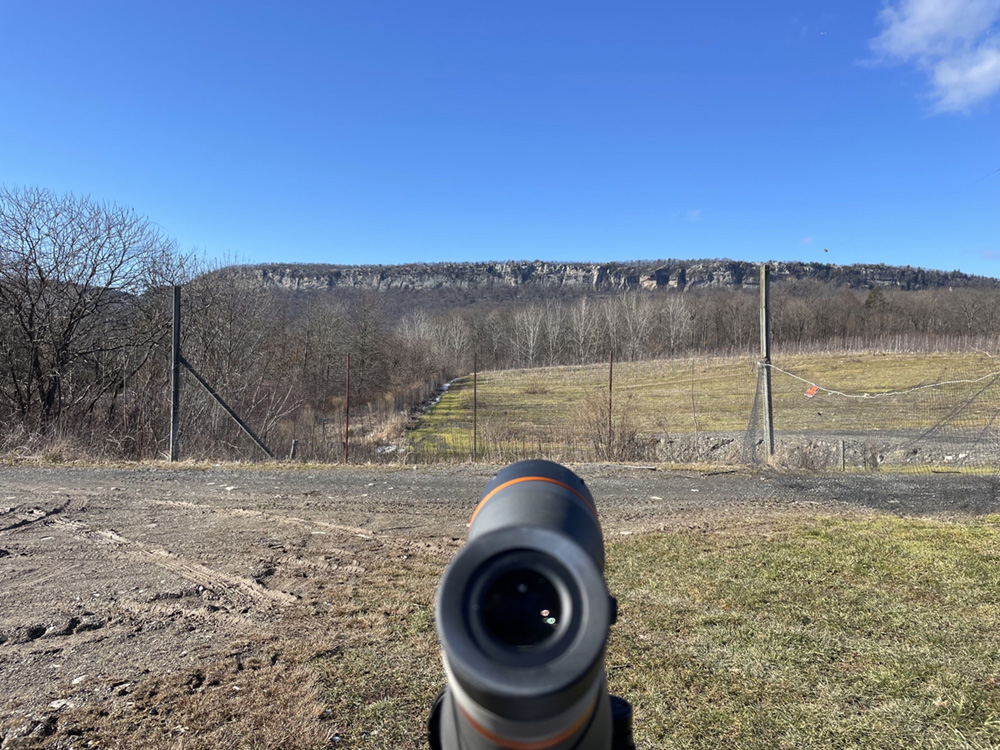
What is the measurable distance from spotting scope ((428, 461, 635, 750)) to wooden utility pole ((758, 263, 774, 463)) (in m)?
11.7

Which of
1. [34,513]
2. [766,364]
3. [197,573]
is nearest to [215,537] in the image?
[197,573]

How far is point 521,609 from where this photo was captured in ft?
3.36

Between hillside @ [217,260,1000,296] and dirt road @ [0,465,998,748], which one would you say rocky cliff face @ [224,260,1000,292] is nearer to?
hillside @ [217,260,1000,296]

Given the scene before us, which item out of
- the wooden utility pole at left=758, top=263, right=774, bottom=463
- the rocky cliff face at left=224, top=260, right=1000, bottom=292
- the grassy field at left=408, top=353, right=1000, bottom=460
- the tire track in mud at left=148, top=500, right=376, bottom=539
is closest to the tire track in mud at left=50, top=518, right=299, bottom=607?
the tire track in mud at left=148, top=500, right=376, bottom=539

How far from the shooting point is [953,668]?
320cm

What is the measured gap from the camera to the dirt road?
372cm

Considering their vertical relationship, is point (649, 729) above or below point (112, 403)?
below

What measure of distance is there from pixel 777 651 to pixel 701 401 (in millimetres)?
31516

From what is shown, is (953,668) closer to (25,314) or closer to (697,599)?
(697,599)

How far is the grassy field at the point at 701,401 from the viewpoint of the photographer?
14.6 m

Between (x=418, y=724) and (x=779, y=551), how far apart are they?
383cm

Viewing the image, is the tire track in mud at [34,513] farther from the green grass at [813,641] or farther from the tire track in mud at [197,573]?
the green grass at [813,641]

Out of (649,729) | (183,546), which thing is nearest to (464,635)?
(649,729)

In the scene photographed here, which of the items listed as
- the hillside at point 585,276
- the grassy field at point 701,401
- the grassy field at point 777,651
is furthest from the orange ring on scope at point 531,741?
the hillside at point 585,276
